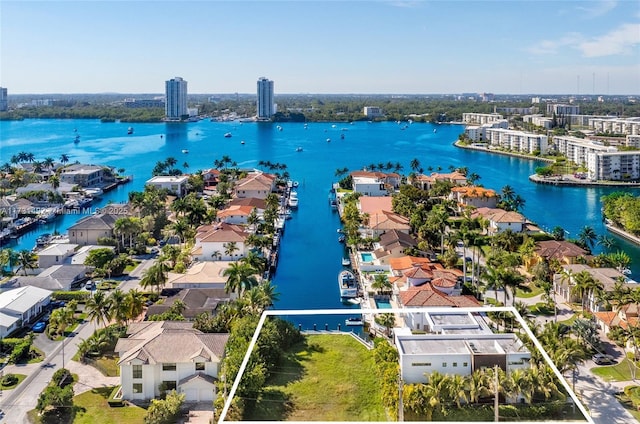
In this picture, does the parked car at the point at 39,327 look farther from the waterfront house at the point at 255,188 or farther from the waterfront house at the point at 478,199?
the waterfront house at the point at 478,199

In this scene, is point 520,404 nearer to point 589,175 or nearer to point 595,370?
point 595,370

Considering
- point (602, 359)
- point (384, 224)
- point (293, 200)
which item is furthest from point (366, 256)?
point (293, 200)

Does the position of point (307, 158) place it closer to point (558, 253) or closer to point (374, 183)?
point (374, 183)

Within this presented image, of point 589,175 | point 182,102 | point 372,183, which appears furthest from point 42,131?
point 589,175

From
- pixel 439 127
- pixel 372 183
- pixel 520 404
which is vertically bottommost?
pixel 520 404

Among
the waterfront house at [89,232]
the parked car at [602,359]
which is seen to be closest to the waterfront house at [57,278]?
the waterfront house at [89,232]

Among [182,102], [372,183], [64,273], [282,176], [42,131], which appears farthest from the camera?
[182,102]

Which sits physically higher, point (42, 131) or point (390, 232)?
point (42, 131)
